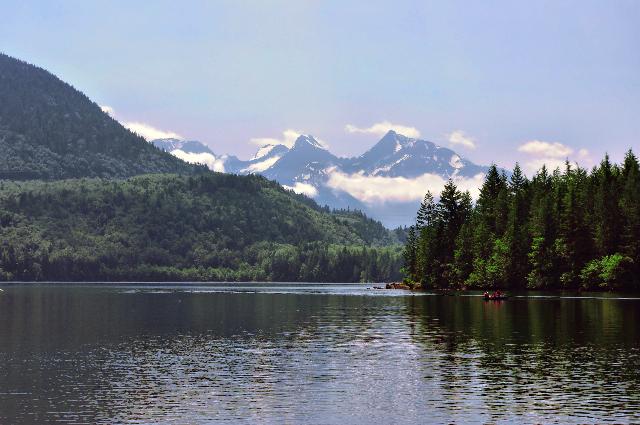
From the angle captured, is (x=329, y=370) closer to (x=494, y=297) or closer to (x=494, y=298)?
(x=494, y=297)

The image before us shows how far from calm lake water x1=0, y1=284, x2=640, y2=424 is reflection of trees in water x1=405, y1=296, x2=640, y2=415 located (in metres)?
0.16

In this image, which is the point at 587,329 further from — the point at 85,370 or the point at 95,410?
the point at 95,410

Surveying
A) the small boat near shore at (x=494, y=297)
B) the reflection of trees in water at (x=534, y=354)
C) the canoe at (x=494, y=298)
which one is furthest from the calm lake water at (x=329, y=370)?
the canoe at (x=494, y=298)

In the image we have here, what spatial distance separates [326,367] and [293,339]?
2798 cm

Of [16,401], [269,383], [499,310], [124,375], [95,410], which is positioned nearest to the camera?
[95,410]

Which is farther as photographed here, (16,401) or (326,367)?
(326,367)

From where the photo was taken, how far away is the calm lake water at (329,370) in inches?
2245

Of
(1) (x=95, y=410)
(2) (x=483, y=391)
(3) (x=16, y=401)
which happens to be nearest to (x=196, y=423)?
(1) (x=95, y=410)

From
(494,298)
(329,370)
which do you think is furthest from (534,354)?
(494,298)

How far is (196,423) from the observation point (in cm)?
5359

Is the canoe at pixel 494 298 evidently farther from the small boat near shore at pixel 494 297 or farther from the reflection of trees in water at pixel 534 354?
the reflection of trees in water at pixel 534 354

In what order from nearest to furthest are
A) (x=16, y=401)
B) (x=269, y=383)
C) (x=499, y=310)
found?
(x=16, y=401), (x=269, y=383), (x=499, y=310)

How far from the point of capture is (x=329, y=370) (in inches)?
3022

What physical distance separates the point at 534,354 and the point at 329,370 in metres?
22.1
